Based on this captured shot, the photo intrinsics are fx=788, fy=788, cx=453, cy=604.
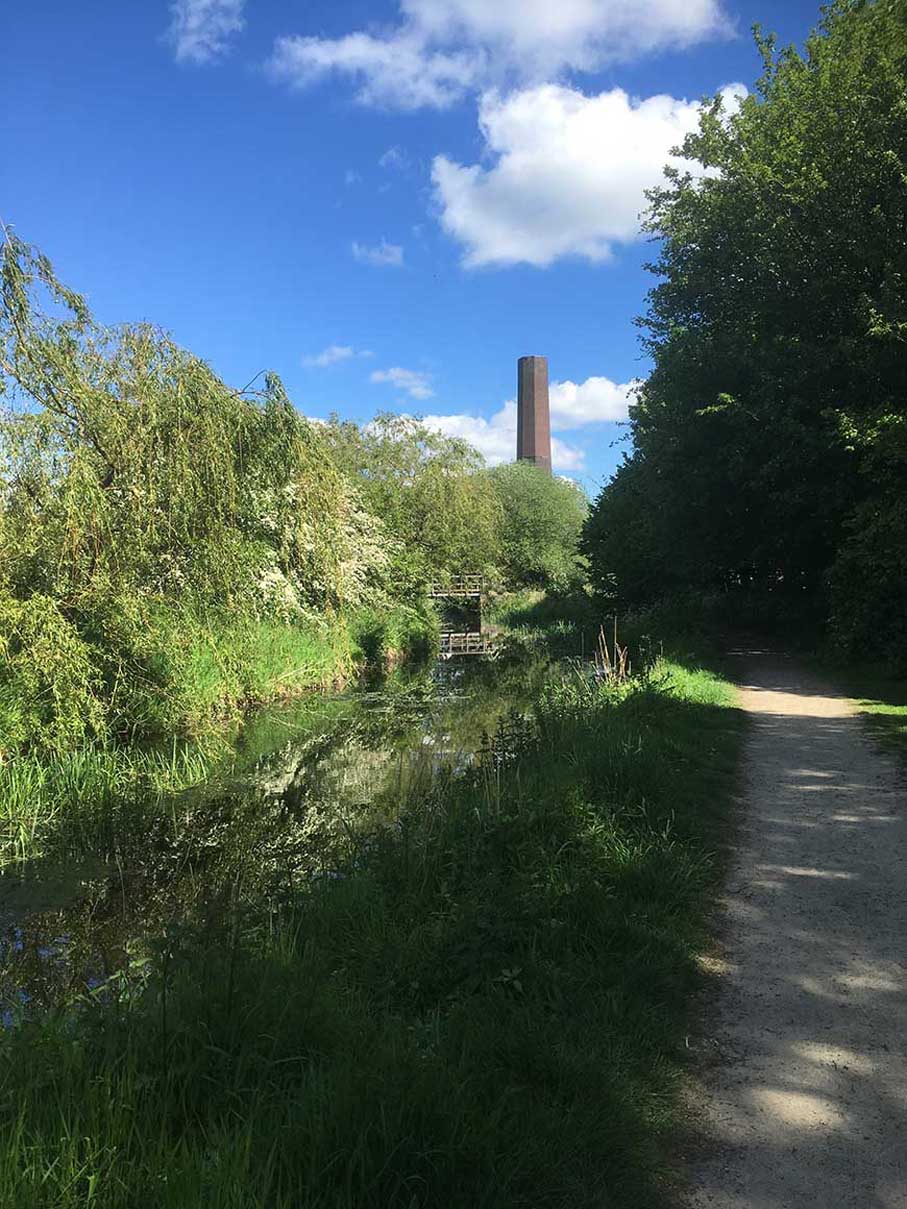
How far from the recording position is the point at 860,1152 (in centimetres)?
270

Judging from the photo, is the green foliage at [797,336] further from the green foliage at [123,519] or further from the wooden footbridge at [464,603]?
the wooden footbridge at [464,603]

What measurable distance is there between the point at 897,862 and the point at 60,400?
9621 millimetres

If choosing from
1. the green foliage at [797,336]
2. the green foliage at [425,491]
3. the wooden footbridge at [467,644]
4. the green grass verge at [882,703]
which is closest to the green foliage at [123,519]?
the green grass verge at [882,703]

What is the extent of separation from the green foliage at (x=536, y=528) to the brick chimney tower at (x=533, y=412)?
48.2 ft

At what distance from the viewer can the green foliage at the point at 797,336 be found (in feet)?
46.7

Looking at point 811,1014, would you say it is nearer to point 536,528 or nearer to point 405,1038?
point 405,1038

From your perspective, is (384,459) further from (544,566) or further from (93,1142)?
(93,1142)

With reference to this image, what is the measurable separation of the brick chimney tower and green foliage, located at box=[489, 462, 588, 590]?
48.2ft

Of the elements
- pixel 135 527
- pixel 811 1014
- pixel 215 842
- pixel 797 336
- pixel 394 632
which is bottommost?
pixel 215 842

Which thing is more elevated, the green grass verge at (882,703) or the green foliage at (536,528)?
the green foliage at (536,528)

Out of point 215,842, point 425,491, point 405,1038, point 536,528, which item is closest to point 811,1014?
point 405,1038

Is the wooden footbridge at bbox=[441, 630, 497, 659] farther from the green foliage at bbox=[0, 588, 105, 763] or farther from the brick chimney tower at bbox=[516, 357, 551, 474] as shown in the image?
the brick chimney tower at bbox=[516, 357, 551, 474]

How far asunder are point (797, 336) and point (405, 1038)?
1679cm

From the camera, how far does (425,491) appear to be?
121 feet
